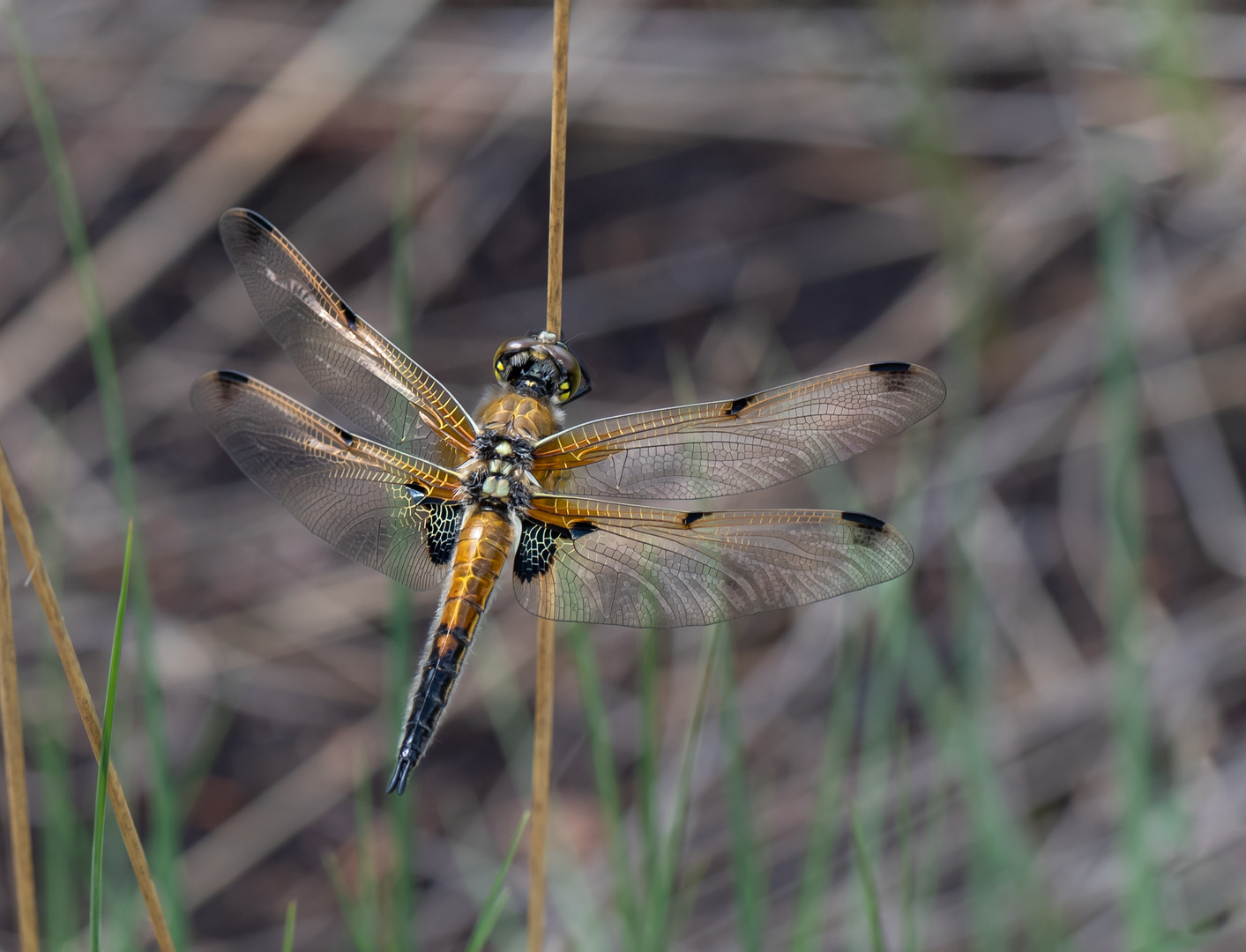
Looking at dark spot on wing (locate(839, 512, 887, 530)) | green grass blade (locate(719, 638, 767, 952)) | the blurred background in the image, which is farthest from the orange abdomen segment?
the blurred background

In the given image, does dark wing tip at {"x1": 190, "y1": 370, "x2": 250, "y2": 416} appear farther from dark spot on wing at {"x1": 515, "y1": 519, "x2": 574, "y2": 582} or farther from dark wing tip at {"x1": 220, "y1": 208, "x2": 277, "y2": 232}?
dark spot on wing at {"x1": 515, "y1": 519, "x2": 574, "y2": 582}

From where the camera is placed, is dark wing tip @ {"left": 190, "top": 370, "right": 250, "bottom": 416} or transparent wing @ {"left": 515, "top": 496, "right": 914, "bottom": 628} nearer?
transparent wing @ {"left": 515, "top": 496, "right": 914, "bottom": 628}

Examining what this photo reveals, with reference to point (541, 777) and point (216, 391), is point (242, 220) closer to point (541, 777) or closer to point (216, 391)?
point (216, 391)

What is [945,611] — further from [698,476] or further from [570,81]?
[570,81]

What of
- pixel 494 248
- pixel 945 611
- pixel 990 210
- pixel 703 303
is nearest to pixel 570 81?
pixel 494 248

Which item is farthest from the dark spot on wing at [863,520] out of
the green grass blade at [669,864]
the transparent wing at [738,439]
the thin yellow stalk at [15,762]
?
the thin yellow stalk at [15,762]

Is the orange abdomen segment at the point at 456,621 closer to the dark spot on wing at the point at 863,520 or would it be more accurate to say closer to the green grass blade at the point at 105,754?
the green grass blade at the point at 105,754

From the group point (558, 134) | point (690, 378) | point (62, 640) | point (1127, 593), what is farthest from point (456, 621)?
point (690, 378)
